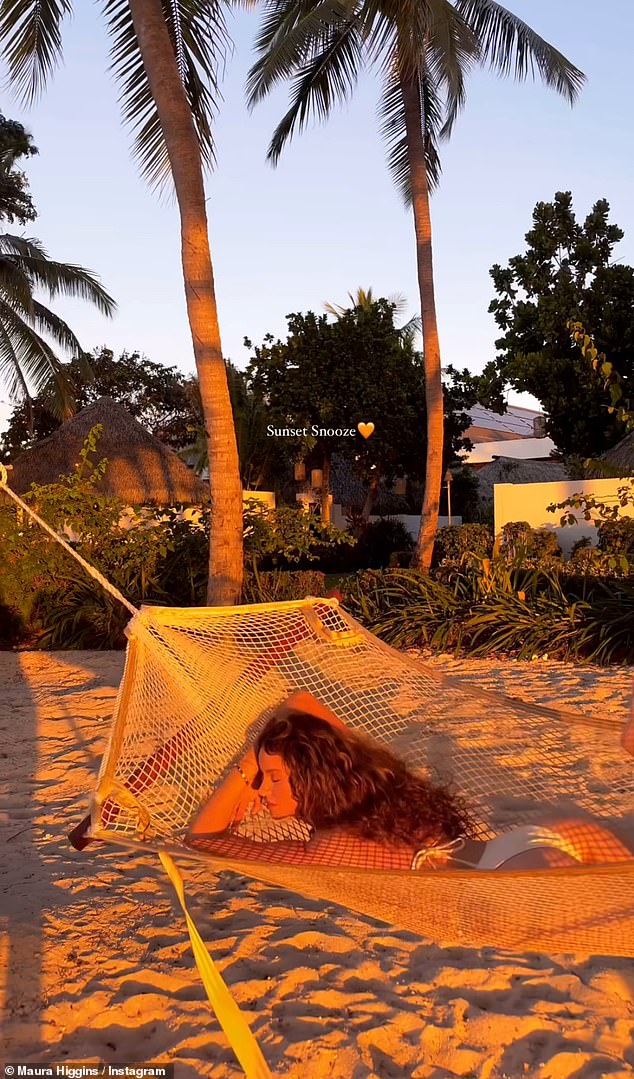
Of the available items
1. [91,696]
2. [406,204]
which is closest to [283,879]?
[91,696]

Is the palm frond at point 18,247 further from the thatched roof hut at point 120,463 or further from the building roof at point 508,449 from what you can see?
the building roof at point 508,449

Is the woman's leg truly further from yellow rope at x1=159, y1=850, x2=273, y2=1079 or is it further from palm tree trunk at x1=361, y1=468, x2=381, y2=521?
palm tree trunk at x1=361, y1=468, x2=381, y2=521

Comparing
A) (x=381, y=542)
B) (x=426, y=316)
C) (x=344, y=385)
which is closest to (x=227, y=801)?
(x=426, y=316)

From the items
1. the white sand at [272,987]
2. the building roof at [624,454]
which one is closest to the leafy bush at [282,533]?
the white sand at [272,987]

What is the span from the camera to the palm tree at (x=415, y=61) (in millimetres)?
7867

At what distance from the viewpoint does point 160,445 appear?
13484 millimetres

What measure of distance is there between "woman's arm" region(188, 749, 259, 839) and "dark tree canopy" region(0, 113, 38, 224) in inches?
529

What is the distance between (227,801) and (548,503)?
10.0 metres

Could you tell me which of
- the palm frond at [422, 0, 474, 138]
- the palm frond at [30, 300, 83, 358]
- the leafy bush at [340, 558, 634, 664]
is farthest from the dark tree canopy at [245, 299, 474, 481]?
the leafy bush at [340, 558, 634, 664]

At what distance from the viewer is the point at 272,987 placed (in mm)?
1880

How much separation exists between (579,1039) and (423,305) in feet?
25.3

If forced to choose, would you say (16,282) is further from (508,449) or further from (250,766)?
(508,449)

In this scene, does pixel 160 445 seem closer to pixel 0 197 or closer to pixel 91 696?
pixel 0 197

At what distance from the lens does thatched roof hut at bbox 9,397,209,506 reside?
12836mm
